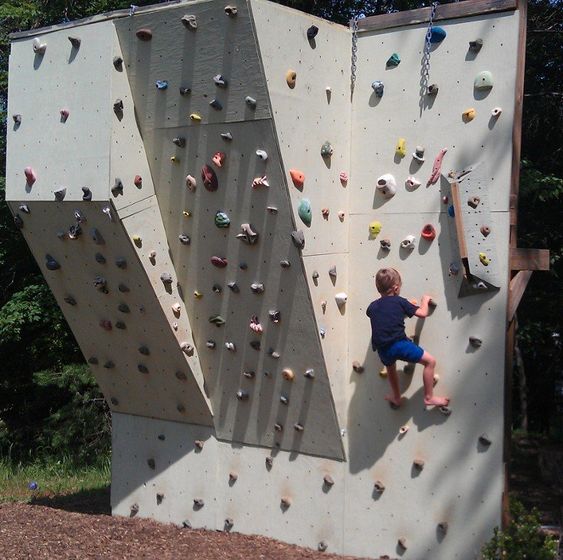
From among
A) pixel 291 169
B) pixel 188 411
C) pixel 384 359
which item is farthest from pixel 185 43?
pixel 188 411

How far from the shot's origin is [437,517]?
15.9 ft

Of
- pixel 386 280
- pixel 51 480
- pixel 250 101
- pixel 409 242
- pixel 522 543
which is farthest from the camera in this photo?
pixel 51 480

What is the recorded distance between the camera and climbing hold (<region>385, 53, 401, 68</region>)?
16.3ft

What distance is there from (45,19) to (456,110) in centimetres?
761

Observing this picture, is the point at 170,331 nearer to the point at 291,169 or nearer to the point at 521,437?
the point at 291,169

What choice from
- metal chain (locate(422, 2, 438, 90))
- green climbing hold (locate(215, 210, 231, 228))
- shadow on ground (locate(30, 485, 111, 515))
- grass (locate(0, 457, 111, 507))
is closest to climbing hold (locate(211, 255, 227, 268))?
green climbing hold (locate(215, 210, 231, 228))

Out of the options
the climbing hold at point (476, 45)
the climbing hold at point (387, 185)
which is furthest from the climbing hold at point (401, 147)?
the climbing hold at point (476, 45)

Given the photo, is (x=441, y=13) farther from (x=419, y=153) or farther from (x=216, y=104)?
(x=216, y=104)

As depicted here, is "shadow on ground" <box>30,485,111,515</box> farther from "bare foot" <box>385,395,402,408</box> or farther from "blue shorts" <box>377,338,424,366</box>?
"blue shorts" <box>377,338,424,366</box>

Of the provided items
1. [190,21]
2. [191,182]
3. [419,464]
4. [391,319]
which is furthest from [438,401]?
[190,21]

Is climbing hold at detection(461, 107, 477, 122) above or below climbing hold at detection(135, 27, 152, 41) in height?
below

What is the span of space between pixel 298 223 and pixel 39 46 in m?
2.05

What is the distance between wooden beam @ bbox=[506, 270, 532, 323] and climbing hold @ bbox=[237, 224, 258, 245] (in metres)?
1.50

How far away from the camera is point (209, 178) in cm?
488
